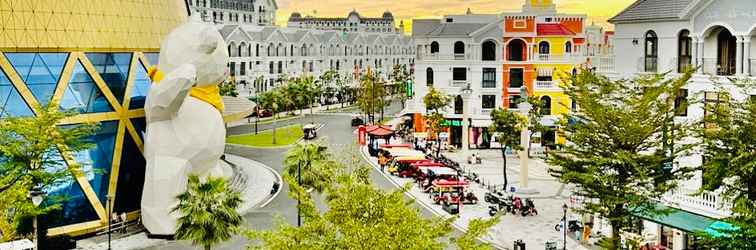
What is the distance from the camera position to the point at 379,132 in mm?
63938

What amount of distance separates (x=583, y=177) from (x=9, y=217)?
20128 mm

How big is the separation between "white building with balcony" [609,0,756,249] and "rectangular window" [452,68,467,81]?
1313 inches

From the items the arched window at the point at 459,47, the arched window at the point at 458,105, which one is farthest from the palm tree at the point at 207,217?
the arched window at the point at 459,47

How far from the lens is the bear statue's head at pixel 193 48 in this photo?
35625mm

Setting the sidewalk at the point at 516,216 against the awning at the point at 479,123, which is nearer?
the sidewalk at the point at 516,216

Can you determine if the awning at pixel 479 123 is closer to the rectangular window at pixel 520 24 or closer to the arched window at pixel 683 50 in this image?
the rectangular window at pixel 520 24

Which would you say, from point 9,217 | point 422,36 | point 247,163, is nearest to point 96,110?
point 9,217

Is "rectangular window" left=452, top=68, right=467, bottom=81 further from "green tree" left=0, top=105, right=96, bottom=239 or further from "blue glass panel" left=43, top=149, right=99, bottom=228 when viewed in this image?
"green tree" left=0, top=105, right=96, bottom=239

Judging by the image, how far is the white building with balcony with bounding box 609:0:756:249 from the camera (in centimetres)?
2856

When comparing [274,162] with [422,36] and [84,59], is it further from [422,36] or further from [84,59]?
[84,59]

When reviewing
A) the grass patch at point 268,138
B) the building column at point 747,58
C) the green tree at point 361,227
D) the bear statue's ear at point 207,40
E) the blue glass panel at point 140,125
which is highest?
the bear statue's ear at point 207,40

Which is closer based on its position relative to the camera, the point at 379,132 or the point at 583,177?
the point at 583,177

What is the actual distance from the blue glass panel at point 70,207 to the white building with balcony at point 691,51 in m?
23.2

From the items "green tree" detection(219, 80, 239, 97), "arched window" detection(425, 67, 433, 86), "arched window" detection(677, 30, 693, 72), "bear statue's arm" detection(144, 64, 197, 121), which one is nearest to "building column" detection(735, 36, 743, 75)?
"arched window" detection(677, 30, 693, 72)
